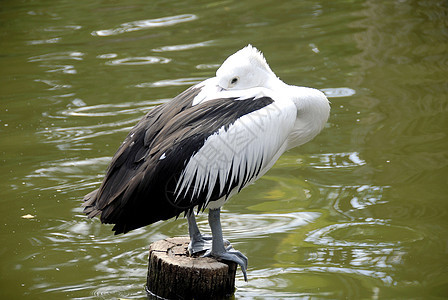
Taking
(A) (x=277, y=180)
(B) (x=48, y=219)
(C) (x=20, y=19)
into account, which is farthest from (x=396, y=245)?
(C) (x=20, y=19)

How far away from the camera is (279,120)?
3568mm

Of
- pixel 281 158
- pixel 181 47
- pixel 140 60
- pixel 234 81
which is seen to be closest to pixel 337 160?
pixel 281 158

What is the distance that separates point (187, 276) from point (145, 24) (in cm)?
657

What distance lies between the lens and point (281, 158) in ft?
19.4

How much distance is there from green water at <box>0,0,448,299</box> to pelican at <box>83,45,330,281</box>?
0.69m

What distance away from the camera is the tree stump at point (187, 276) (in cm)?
352

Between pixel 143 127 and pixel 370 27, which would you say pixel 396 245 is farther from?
pixel 370 27

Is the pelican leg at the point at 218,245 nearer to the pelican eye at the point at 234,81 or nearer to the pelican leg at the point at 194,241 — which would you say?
the pelican leg at the point at 194,241

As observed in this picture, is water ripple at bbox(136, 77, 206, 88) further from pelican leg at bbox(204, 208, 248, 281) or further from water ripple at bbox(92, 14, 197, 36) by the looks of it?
pelican leg at bbox(204, 208, 248, 281)

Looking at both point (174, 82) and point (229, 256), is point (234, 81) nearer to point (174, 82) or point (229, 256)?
point (229, 256)

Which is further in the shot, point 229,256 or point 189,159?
point 229,256

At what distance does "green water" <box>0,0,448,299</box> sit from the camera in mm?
4270

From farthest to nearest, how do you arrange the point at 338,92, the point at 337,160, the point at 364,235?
the point at 338,92
the point at 337,160
the point at 364,235

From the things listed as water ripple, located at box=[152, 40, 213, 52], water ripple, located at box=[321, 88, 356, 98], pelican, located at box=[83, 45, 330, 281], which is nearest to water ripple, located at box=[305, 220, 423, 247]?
pelican, located at box=[83, 45, 330, 281]
